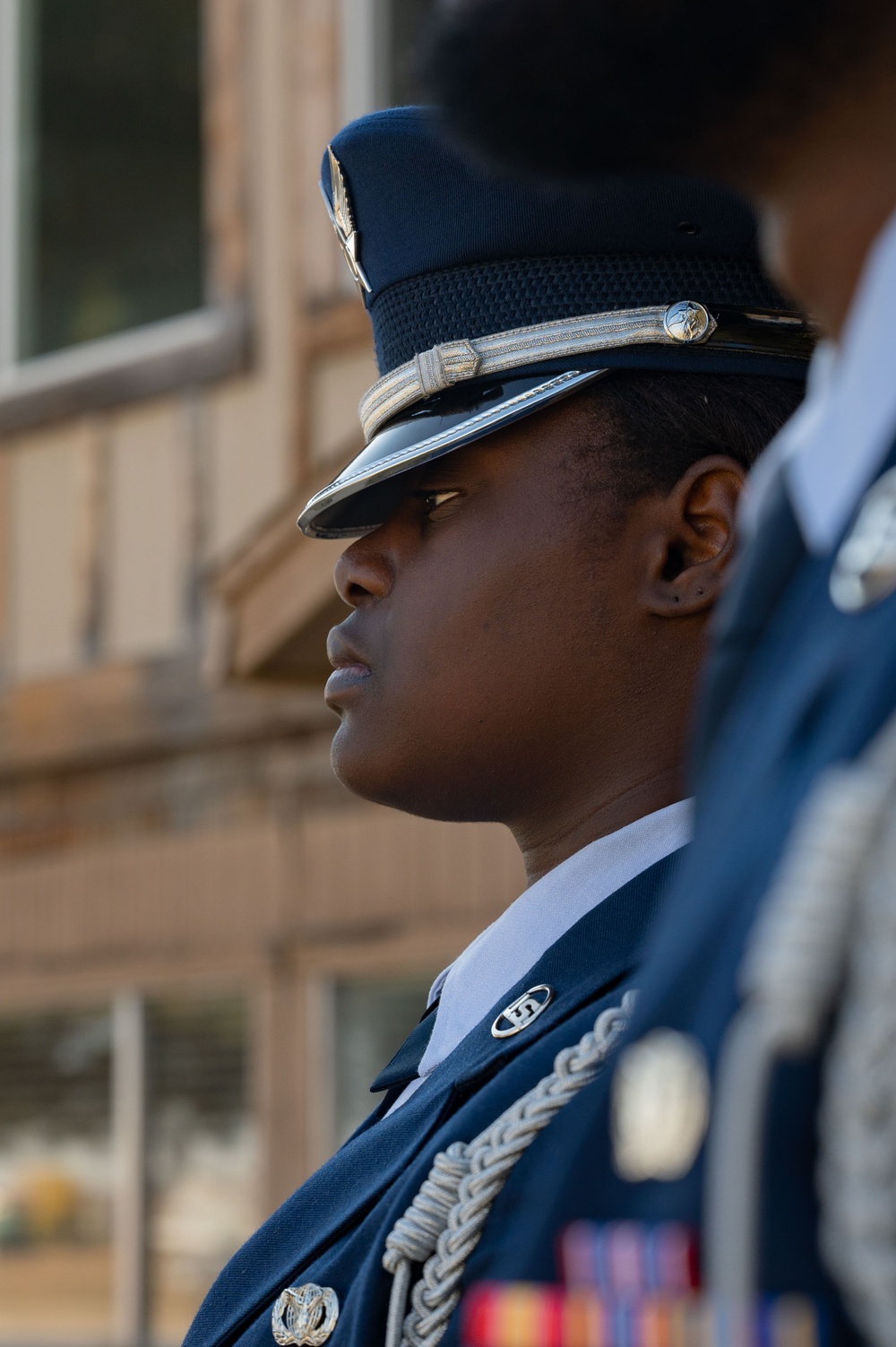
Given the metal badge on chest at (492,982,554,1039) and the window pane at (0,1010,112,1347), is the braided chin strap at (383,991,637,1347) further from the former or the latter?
the window pane at (0,1010,112,1347)

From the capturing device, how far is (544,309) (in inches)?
62.4

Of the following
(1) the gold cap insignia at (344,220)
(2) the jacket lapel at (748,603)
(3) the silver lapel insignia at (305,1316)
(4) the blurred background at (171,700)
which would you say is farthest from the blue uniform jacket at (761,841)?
(4) the blurred background at (171,700)

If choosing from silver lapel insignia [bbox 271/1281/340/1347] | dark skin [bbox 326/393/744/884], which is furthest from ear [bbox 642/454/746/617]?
silver lapel insignia [bbox 271/1281/340/1347]

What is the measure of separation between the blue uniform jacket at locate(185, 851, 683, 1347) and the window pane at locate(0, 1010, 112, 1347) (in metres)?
4.50

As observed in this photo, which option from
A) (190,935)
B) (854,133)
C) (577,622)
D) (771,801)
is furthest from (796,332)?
(190,935)

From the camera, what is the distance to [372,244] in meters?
1.75

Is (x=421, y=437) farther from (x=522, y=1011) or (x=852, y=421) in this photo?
(x=852, y=421)

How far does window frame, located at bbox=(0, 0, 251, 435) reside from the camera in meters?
5.75

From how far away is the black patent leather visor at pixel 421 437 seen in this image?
1.54 meters

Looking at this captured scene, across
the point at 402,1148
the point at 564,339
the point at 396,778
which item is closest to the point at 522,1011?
the point at 402,1148

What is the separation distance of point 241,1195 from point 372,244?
4.19 metres

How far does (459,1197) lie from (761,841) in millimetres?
566

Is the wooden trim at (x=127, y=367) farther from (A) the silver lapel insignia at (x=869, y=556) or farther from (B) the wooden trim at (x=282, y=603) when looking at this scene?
(A) the silver lapel insignia at (x=869, y=556)

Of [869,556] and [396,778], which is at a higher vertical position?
[396,778]
